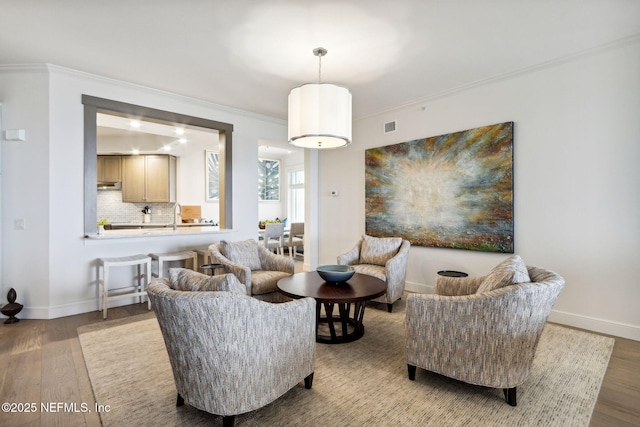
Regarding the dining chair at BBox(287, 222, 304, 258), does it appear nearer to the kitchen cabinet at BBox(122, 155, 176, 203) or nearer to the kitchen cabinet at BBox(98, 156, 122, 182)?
the kitchen cabinet at BBox(122, 155, 176, 203)

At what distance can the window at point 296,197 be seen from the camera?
9.67 metres

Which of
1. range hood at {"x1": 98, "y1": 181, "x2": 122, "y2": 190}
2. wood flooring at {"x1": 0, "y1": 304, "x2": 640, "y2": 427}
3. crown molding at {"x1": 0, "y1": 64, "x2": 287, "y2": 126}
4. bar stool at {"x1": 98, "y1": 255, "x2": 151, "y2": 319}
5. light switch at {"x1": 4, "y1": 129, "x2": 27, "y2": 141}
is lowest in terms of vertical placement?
wood flooring at {"x1": 0, "y1": 304, "x2": 640, "y2": 427}

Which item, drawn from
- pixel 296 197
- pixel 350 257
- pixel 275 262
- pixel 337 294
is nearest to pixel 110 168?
pixel 296 197

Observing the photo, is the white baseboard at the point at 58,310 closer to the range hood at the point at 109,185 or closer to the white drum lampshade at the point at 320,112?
the white drum lampshade at the point at 320,112

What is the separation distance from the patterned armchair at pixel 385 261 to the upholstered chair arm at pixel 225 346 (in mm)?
2068

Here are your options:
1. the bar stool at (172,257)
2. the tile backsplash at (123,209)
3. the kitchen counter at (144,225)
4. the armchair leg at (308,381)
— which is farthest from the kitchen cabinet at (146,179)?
the armchair leg at (308,381)

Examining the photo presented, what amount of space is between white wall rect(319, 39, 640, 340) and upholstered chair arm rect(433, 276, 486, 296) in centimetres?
149

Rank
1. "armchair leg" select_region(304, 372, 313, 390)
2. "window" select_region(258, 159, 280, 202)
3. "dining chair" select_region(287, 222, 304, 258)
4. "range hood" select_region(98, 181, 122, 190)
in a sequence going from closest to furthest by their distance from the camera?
1. "armchair leg" select_region(304, 372, 313, 390)
2. "dining chair" select_region(287, 222, 304, 258)
3. "range hood" select_region(98, 181, 122, 190)
4. "window" select_region(258, 159, 280, 202)

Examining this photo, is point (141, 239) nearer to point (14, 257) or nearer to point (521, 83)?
point (14, 257)

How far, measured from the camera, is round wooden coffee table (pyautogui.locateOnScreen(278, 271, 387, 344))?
8.68ft

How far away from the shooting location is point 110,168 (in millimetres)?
7633

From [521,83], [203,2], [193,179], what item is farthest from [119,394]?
[193,179]

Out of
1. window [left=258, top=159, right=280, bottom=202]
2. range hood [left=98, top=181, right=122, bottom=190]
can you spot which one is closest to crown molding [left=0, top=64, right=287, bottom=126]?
range hood [left=98, top=181, right=122, bottom=190]

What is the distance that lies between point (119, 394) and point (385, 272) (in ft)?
8.79
